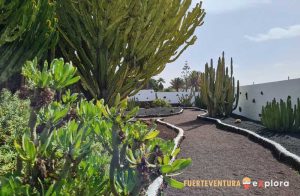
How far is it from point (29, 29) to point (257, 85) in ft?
42.1

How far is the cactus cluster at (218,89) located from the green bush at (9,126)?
1041 cm

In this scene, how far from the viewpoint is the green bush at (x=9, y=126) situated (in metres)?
4.97

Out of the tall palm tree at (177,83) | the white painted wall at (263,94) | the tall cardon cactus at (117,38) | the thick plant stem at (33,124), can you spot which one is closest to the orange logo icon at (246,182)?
the thick plant stem at (33,124)

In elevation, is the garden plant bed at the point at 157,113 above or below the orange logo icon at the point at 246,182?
above

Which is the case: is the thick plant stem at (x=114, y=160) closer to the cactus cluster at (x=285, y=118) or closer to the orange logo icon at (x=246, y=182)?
the orange logo icon at (x=246, y=182)

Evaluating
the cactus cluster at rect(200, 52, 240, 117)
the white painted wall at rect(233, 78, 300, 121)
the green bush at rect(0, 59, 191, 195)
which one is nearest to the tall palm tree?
the white painted wall at rect(233, 78, 300, 121)

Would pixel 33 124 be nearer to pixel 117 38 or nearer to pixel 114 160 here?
pixel 114 160

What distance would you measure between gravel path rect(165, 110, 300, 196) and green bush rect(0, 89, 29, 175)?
7.77 ft

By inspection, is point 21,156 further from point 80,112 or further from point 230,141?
point 230,141

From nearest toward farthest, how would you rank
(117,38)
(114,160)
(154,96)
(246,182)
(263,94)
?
(114,160), (246,182), (117,38), (263,94), (154,96)

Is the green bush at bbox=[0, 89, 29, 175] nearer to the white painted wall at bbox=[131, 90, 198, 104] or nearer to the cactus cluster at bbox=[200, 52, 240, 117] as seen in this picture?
the cactus cluster at bbox=[200, 52, 240, 117]

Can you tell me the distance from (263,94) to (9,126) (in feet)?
41.4

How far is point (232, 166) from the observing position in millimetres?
6547

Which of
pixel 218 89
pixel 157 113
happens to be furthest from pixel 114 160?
pixel 157 113
